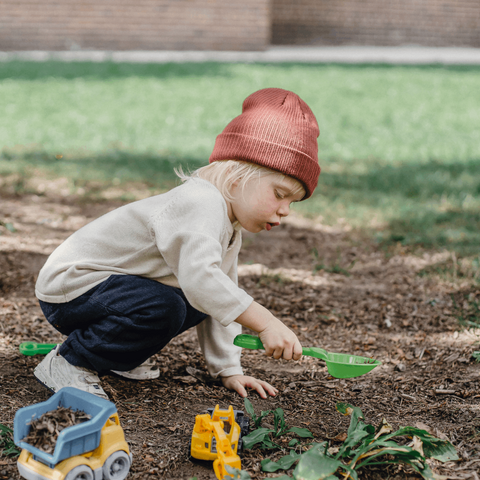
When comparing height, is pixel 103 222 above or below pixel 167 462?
above

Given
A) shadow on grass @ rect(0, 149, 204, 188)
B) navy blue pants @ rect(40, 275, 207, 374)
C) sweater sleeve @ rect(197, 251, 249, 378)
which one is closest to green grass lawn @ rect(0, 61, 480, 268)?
shadow on grass @ rect(0, 149, 204, 188)

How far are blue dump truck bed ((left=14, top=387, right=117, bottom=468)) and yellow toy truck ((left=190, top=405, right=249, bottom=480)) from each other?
30 centimetres

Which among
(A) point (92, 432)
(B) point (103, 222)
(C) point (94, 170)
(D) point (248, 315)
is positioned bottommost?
(C) point (94, 170)

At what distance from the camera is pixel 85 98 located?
816 centimetres

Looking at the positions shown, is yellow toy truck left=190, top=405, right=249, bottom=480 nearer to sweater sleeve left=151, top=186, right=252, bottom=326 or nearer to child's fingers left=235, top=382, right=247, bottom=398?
sweater sleeve left=151, top=186, right=252, bottom=326

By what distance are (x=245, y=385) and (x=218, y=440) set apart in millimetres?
642

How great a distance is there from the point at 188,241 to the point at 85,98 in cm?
685

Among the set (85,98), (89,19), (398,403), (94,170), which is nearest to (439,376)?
(398,403)

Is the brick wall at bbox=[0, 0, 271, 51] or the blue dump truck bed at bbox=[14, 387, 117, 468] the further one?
the brick wall at bbox=[0, 0, 271, 51]

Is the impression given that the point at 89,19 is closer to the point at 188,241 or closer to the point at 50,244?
the point at 50,244

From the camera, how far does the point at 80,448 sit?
1560mm

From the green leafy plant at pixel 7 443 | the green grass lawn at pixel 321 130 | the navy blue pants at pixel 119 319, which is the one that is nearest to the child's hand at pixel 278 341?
A: the navy blue pants at pixel 119 319

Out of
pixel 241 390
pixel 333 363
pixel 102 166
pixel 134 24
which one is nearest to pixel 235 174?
pixel 333 363

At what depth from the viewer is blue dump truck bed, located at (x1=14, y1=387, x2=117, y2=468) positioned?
1.51 m
